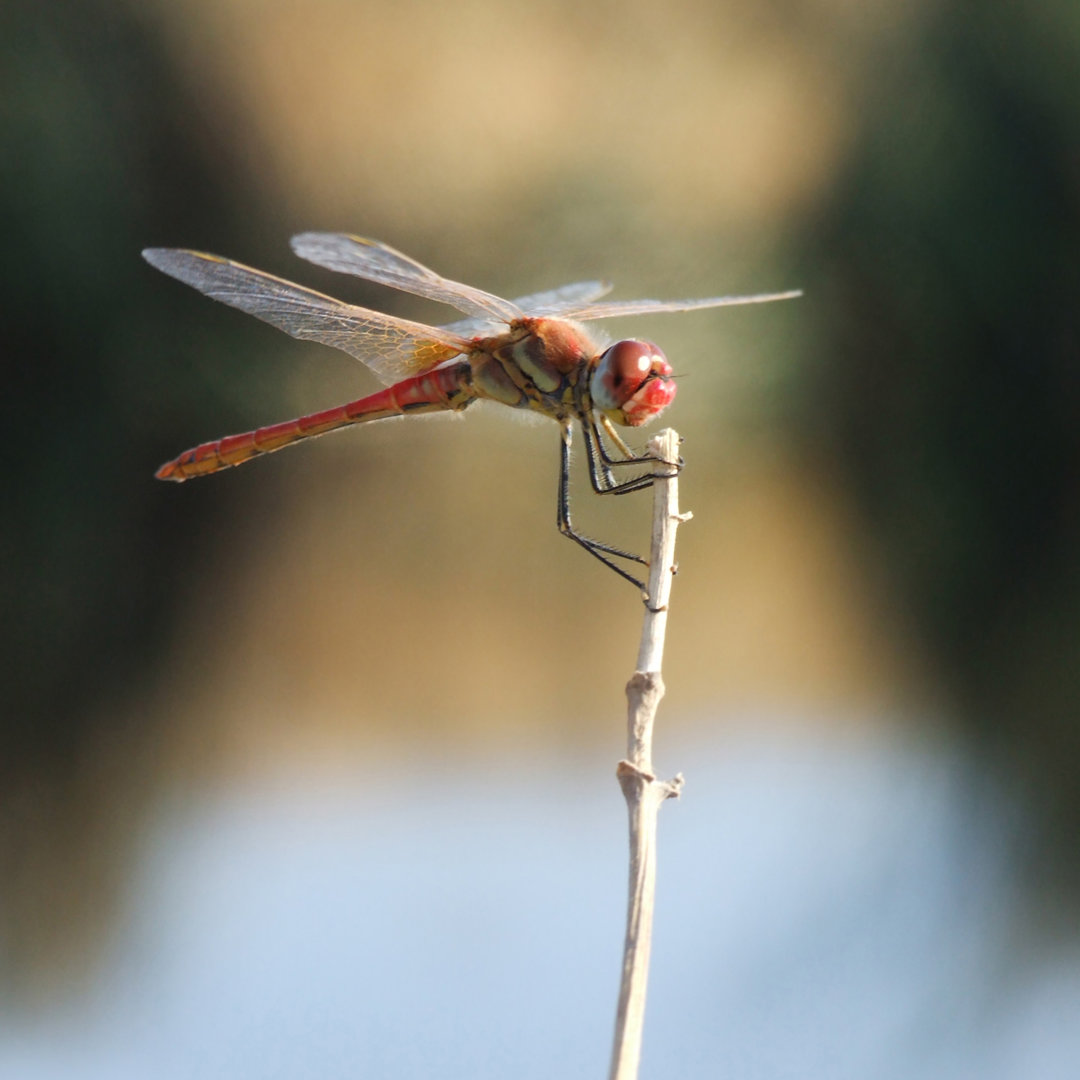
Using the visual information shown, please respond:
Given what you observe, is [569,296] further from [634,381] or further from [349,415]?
[634,381]

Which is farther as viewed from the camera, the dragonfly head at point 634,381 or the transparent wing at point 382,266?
the transparent wing at point 382,266

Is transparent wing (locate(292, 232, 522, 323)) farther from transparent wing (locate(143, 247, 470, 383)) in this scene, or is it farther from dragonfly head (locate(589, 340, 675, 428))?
dragonfly head (locate(589, 340, 675, 428))

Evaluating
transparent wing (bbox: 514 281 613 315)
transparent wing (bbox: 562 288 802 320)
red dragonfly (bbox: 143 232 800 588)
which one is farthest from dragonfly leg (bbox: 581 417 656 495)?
transparent wing (bbox: 514 281 613 315)

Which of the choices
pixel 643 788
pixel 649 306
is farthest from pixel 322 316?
pixel 643 788

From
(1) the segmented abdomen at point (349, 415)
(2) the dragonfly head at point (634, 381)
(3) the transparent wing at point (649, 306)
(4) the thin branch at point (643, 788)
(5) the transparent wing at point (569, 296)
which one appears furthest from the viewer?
(5) the transparent wing at point (569, 296)

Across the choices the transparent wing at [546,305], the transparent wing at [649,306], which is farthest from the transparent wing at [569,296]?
the transparent wing at [649,306]

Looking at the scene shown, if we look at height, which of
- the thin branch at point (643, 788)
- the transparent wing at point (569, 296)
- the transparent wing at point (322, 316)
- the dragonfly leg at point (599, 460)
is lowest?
the thin branch at point (643, 788)

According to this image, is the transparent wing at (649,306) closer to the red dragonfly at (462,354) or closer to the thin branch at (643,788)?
the red dragonfly at (462,354)
